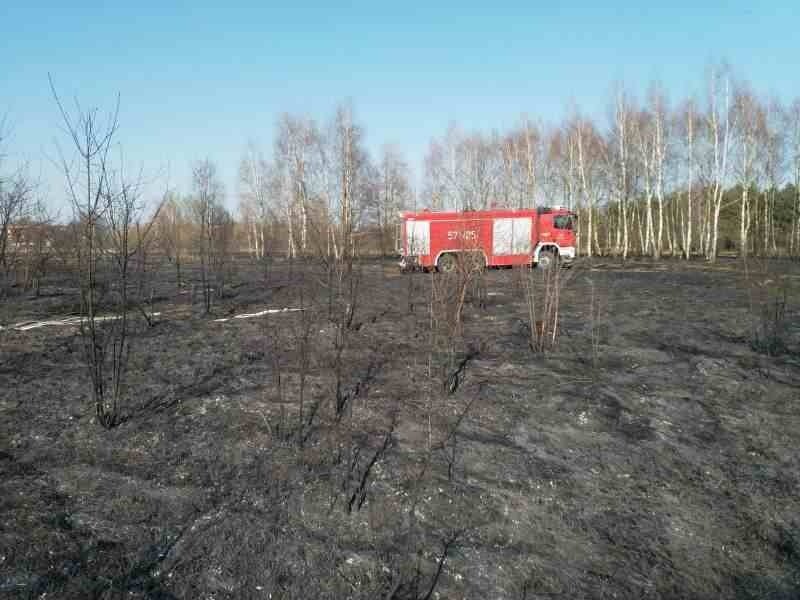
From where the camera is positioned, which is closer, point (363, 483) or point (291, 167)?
point (363, 483)

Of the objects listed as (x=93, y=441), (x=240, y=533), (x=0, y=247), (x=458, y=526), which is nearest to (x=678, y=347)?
(x=458, y=526)

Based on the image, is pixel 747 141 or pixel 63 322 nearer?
pixel 63 322

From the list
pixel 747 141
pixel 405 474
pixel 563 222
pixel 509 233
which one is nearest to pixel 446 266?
pixel 405 474

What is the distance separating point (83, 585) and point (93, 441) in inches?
55.4

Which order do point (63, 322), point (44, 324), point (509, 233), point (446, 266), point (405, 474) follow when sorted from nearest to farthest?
1. point (405, 474)
2. point (446, 266)
3. point (44, 324)
4. point (63, 322)
5. point (509, 233)

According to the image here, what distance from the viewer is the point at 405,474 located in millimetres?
2955

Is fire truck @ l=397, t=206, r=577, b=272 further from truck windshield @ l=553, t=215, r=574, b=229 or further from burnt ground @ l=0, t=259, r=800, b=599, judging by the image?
burnt ground @ l=0, t=259, r=800, b=599

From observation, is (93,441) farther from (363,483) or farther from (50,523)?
(363,483)

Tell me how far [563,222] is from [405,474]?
573 inches

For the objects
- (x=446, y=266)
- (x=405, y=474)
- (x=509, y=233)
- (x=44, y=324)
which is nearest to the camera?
(x=405, y=474)

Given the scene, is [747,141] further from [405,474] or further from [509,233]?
[405,474]

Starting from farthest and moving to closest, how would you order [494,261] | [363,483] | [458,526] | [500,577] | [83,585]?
[494,261] → [363,483] → [458,526] → [500,577] → [83,585]

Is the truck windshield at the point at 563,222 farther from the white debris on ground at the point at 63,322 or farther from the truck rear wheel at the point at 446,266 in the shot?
the white debris on ground at the point at 63,322

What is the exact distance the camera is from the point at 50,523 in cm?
238
